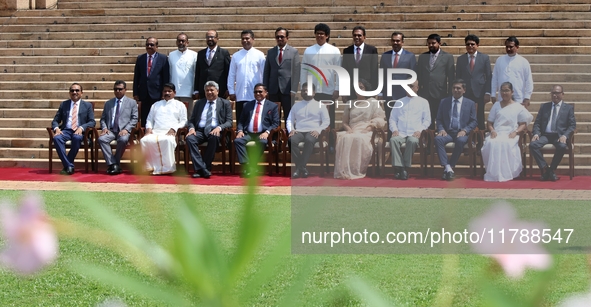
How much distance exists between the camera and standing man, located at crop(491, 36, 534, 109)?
12.2 meters

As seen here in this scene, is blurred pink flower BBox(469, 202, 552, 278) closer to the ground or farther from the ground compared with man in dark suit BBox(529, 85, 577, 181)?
farther from the ground

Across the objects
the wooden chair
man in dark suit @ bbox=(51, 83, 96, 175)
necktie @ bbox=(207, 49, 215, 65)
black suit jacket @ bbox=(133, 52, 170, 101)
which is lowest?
the wooden chair

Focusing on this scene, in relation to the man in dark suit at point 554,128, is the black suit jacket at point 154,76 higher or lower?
higher

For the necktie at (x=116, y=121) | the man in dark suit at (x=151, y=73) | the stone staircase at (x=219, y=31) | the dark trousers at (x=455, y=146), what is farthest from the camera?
the stone staircase at (x=219, y=31)

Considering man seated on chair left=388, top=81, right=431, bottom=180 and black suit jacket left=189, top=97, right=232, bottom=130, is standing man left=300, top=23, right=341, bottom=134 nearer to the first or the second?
man seated on chair left=388, top=81, right=431, bottom=180

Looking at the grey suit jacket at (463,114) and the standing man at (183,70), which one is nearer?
the grey suit jacket at (463,114)

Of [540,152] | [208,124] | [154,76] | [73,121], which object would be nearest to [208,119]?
[208,124]

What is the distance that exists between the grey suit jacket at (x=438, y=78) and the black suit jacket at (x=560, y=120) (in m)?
1.41

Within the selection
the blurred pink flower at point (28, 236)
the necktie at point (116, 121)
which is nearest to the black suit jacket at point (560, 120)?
the necktie at point (116, 121)

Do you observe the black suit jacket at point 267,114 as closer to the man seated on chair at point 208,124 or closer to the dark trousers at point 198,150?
the man seated on chair at point 208,124

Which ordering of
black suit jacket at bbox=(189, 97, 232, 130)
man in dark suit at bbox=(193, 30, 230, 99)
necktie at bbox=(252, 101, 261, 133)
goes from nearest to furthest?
necktie at bbox=(252, 101, 261, 133) < black suit jacket at bbox=(189, 97, 232, 130) < man in dark suit at bbox=(193, 30, 230, 99)

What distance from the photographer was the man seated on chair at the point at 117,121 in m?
13.0

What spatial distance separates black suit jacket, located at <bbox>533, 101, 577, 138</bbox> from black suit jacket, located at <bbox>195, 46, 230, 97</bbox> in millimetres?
4713

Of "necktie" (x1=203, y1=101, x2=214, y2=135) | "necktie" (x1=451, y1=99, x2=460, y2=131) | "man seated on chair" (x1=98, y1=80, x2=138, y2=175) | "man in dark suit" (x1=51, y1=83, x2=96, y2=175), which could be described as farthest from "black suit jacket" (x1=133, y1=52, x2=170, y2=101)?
"necktie" (x1=451, y1=99, x2=460, y2=131)
